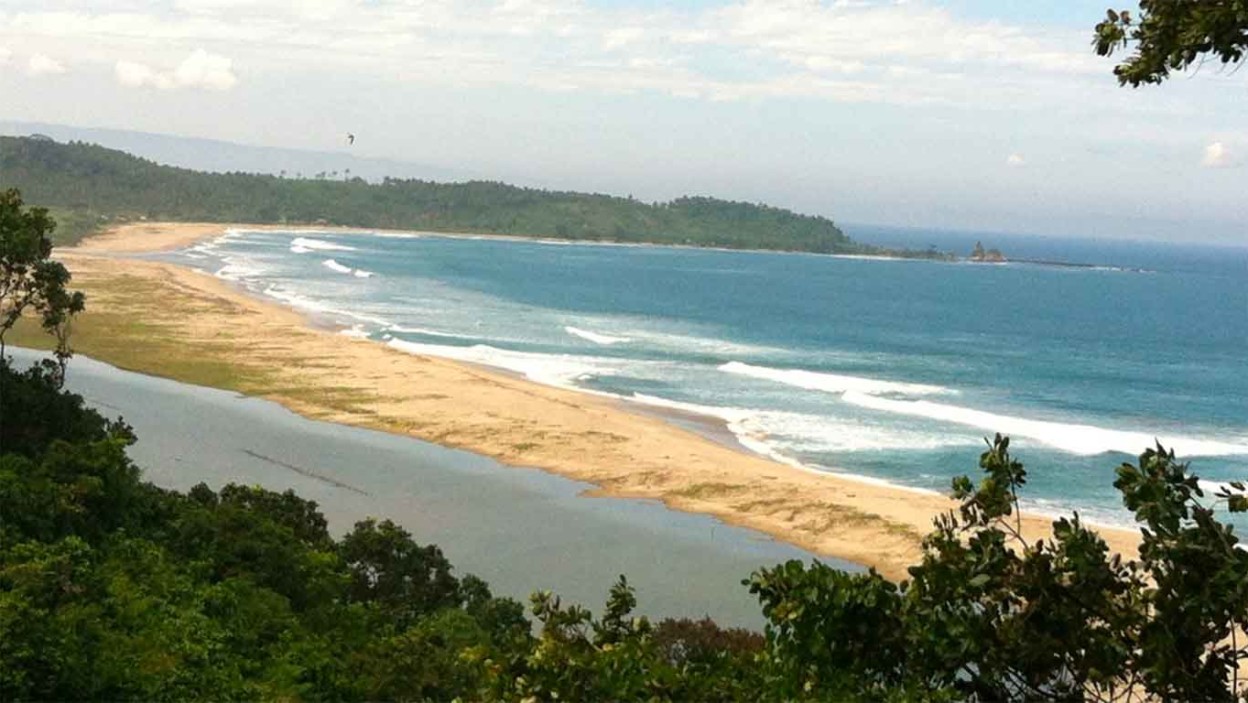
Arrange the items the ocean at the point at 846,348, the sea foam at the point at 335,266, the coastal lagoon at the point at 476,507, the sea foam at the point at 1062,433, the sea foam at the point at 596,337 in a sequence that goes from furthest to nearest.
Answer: the sea foam at the point at 335,266 < the sea foam at the point at 596,337 < the sea foam at the point at 1062,433 < the ocean at the point at 846,348 < the coastal lagoon at the point at 476,507

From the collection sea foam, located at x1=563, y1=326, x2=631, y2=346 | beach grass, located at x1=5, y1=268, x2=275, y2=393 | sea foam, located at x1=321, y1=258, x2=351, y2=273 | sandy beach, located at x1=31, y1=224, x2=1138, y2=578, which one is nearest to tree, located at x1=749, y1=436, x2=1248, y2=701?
sandy beach, located at x1=31, y1=224, x2=1138, y2=578

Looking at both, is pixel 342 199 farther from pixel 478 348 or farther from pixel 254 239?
pixel 478 348

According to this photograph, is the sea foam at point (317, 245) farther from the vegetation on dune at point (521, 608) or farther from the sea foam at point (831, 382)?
the vegetation on dune at point (521, 608)

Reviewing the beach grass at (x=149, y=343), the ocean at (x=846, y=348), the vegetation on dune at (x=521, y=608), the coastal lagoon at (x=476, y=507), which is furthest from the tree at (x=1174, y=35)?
the beach grass at (x=149, y=343)

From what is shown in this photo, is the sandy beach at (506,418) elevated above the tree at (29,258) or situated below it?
below

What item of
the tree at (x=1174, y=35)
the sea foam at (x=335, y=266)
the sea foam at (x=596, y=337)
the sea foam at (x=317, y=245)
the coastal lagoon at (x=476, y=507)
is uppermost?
the tree at (x=1174, y=35)

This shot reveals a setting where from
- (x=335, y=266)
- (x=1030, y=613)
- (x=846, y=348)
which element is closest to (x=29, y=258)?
(x=1030, y=613)
